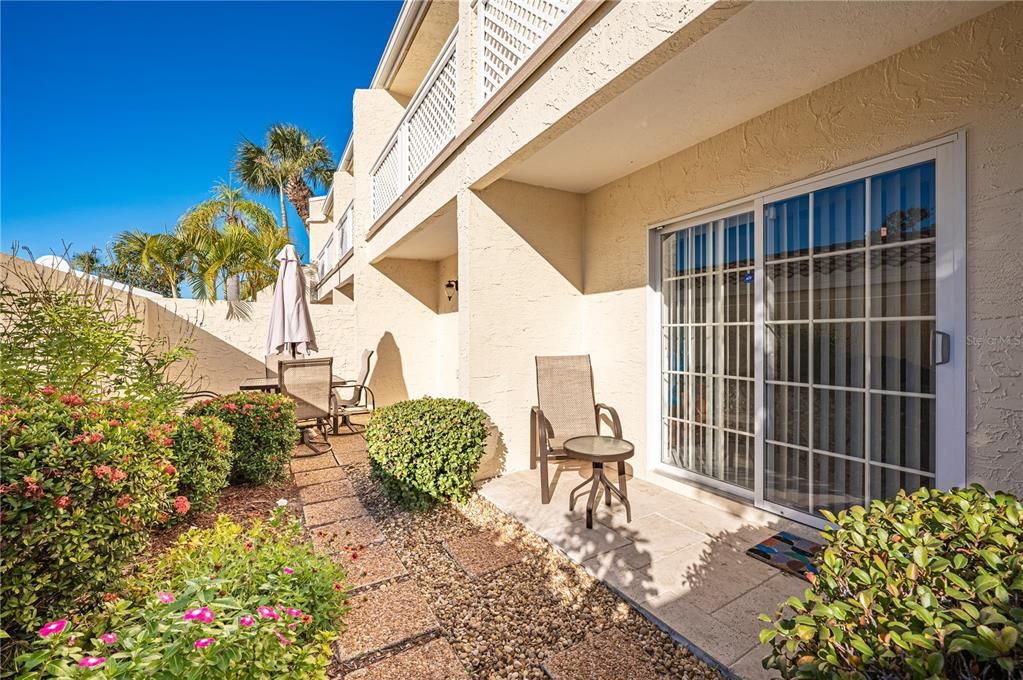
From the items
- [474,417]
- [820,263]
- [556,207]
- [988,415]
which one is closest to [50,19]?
[556,207]

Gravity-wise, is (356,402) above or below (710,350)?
below

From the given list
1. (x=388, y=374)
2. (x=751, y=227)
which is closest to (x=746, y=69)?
(x=751, y=227)

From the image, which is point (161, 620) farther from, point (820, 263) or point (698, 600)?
point (820, 263)

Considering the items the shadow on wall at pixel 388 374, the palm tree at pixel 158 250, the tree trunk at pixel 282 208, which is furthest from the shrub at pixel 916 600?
the tree trunk at pixel 282 208

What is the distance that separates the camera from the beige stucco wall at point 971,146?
2.47 m

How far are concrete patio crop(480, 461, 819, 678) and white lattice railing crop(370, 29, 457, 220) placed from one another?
445 cm

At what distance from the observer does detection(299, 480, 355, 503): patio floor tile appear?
14.8ft

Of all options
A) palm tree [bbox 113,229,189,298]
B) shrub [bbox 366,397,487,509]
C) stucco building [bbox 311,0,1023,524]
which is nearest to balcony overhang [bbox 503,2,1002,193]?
stucco building [bbox 311,0,1023,524]

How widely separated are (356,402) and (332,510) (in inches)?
150

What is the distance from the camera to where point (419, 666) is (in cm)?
222

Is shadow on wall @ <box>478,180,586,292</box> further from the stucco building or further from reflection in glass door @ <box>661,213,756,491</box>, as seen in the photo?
reflection in glass door @ <box>661,213,756,491</box>

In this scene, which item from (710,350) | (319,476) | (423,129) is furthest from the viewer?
(423,129)

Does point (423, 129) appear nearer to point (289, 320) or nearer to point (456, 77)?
point (456, 77)

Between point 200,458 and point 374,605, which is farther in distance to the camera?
point 200,458
